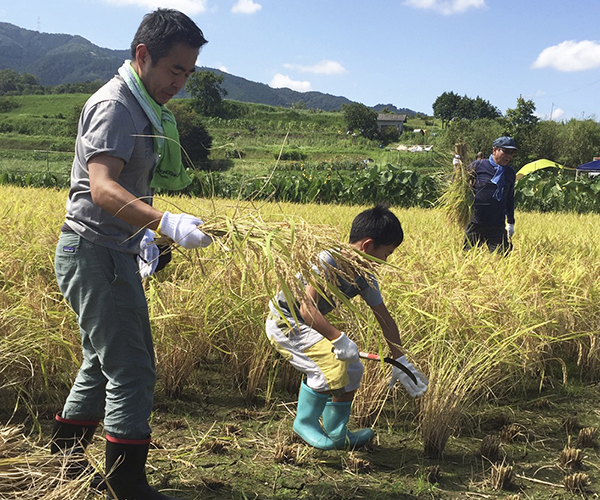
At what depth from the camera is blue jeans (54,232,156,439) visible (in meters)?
1.55

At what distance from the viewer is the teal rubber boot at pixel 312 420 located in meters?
2.13

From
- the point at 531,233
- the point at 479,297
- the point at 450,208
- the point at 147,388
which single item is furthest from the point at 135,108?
the point at 531,233

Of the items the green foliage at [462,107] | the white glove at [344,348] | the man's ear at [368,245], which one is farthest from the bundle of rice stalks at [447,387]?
the green foliage at [462,107]

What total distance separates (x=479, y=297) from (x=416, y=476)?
1.19 m

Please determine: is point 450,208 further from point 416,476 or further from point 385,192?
point 385,192

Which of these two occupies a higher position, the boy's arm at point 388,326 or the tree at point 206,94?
the tree at point 206,94

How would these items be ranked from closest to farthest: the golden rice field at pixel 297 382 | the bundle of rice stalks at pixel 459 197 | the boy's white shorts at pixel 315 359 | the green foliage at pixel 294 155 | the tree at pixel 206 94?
the golden rice field at pixel 297 382 → the boy's white shorts at pixel 315 359 → the bundle of rice stalks at pixel 459 197 → the green foliage at pixel 294 155 → the tree at pixel 206 94

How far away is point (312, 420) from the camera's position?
2164mm

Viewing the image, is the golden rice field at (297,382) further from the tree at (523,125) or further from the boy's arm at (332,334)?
the tree at (523,125)

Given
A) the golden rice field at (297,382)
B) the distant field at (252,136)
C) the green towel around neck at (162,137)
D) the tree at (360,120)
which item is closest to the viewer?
the green towel around neck at (162,137)

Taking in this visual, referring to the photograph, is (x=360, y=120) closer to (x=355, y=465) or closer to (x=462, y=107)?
(x=462, y=107)

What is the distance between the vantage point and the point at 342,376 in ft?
6.87

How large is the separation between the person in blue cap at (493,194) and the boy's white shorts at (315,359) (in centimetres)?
297

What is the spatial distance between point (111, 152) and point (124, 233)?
0.27 meters
